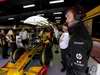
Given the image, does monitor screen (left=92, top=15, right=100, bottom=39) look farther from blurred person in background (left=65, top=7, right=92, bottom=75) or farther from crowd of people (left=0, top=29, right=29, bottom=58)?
crowd of people (left=0, top=29, right=29, bottom=58)

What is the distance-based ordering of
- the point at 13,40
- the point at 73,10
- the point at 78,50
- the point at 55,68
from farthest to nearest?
the point at 13,40, the point at 55,68, the point at 73,10, the point at 78,50

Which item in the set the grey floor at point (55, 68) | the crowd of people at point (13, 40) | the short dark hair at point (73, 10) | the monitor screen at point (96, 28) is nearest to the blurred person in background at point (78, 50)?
the short dark hair at point (73, 10)

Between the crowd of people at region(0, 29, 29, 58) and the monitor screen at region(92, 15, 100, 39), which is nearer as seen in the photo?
the monitor screen at region(92, 15, 100, 39)

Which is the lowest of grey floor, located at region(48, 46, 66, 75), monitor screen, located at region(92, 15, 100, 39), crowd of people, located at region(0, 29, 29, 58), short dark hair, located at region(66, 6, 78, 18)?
grey floor, located at region(48, 46, 66, 75)

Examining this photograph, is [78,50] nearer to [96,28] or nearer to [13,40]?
[96,28]

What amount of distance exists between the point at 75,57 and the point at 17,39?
370 centimetres

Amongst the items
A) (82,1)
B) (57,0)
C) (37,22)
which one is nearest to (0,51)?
(57,0)

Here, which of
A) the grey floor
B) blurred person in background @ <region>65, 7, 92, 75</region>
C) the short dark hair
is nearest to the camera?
blurred person in background @ <region>65, 7, 92, 75</region>

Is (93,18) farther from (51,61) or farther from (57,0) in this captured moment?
(57,0)

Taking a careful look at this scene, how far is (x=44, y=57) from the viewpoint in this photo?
4.88 meters

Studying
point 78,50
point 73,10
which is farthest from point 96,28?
point 78,50

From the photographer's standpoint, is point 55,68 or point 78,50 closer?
point 78,50

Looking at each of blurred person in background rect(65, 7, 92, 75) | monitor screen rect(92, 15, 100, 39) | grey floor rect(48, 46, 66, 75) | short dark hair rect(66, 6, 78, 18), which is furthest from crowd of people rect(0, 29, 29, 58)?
blurred person in background rect(65, 7, 92, 75)

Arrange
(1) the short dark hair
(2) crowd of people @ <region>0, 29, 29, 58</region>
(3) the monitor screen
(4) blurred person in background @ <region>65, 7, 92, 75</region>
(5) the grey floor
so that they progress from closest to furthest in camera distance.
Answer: (4) blurred person in background @ <region>65, 7, 92, 75</region> → (1) the short dark hair → (3) the monitor screen → (5) the grey floor → (2) crowd of people @ <region>0, 29, 29, 58</region>
